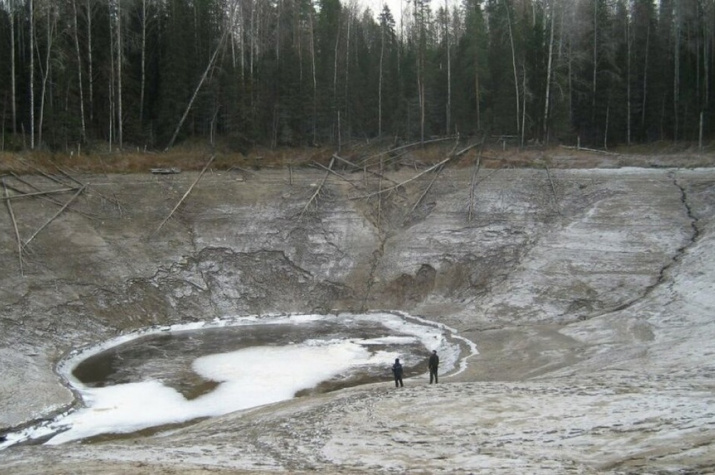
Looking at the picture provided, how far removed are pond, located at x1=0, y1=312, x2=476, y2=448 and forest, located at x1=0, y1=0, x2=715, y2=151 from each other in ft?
61.8

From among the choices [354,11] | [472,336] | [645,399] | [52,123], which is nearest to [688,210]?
[472,336]

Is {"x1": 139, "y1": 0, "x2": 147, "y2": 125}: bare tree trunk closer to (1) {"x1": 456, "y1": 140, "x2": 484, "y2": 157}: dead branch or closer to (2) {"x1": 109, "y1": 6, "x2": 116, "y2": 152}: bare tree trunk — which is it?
(2) {"x1": 109, "y1": 6, "x2": 116, "y2": 152}: bare tree trunk

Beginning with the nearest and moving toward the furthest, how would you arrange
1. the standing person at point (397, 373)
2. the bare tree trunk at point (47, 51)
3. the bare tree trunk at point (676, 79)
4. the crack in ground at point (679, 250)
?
the standing person at point (397, 373), the crack in ground at point (679, 250), the bare tree trunk at point (47, 51), the bare tree trunk at point (676, 79)

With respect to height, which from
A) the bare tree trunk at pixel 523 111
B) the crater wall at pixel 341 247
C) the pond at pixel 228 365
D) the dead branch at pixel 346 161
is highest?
the bare tree trunk at pixel 523 111

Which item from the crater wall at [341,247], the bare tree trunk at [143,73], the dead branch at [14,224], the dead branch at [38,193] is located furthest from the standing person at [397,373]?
the bare tree trunk at [143,73]

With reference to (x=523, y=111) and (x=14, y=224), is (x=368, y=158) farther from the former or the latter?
(x=14, y=224)

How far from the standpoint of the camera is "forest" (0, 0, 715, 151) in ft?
138

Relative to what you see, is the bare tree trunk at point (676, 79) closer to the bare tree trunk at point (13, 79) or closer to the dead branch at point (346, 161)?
the dead branch at point (346, 161)

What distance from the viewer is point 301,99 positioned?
48.0 metres

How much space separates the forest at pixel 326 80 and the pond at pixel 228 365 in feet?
61.8

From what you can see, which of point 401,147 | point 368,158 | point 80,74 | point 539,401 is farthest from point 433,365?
point 80,74

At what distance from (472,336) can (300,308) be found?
319 inches

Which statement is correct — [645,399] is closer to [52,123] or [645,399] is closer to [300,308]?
[300,308]

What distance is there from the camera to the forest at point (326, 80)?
41.9 meters
